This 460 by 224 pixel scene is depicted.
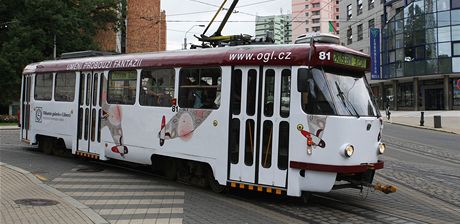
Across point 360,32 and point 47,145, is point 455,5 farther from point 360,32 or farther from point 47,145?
point 47,145

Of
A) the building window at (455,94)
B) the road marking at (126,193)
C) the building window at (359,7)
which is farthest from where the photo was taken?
the building window at (359,7)

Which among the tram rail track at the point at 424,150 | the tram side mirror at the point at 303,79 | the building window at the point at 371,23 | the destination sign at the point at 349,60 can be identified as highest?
the building window at the point at 371,23

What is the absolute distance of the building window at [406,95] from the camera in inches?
2088

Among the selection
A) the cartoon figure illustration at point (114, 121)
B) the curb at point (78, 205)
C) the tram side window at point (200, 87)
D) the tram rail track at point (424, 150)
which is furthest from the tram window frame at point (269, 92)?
the tram rail track at point (424, 150)

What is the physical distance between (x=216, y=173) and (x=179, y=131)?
4.47 ft

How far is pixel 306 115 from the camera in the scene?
26.7 ft

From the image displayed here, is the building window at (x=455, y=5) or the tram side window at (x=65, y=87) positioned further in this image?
the building window at (x=455, y=5)

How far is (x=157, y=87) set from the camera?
421 inches

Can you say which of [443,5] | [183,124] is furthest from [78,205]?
[443,5]

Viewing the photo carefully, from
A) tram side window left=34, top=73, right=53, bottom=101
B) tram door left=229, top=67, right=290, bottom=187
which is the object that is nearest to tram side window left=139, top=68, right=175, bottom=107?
tram door left=229, top=67, right=290, bottom=187

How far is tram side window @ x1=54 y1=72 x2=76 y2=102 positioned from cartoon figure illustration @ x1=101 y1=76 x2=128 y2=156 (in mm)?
1607

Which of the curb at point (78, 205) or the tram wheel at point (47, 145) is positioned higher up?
the tram wheel at point (47, 145)

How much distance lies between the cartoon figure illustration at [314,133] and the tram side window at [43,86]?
362 inches

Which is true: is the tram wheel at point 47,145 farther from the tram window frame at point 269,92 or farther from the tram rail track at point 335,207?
the tram window frame at point 269,92
